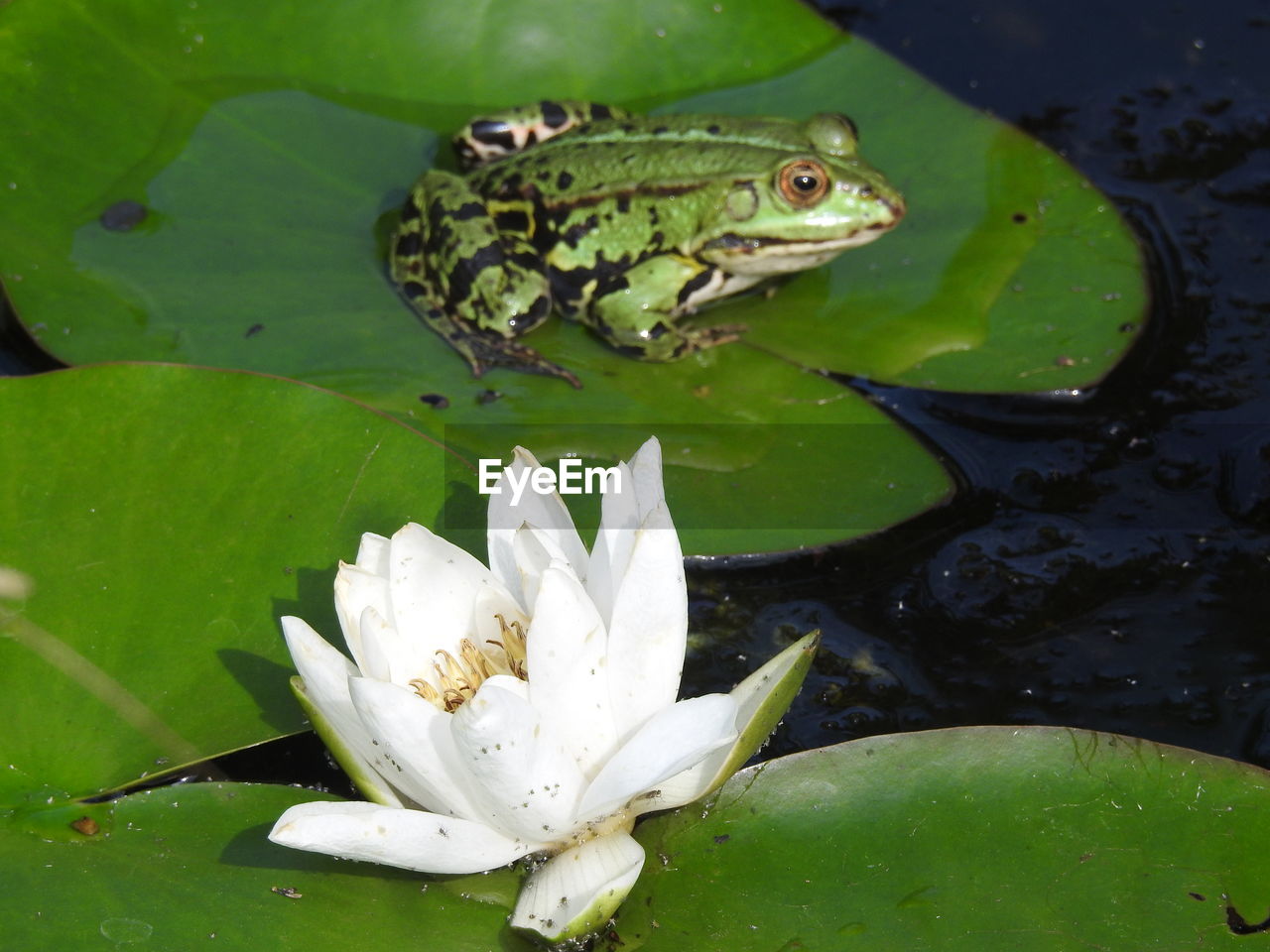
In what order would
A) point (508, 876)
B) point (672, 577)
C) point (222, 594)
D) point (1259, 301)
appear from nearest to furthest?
point (672, 577), point (508, 876), point (222, 594), point (1259, 301)

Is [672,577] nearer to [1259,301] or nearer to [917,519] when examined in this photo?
[917,519]

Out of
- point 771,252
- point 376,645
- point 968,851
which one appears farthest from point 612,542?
point 771,252

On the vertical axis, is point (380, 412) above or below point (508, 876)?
above

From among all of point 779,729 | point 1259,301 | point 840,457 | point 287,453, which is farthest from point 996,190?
point 287,453

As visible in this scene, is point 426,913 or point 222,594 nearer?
point 426,913

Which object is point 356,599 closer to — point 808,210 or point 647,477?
point 647,477

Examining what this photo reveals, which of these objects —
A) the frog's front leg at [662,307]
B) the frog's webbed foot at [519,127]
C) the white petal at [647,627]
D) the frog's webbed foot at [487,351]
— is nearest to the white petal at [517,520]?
the white petal at [647,627]

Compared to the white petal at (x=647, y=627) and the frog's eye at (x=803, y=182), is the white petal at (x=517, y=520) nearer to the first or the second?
the white petal at (x=647, y=627)
